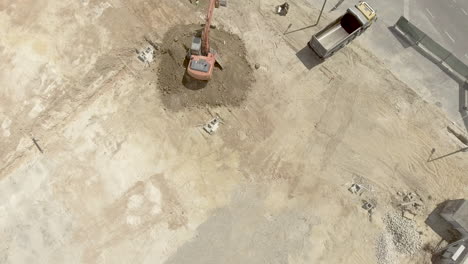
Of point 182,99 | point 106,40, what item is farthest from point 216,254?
point 106,40

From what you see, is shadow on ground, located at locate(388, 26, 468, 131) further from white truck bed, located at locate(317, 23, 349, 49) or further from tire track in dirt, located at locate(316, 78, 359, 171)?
tire track in dirt, located at locate(316, 78, 359, 171)

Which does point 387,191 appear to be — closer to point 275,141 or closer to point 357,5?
point 275,141

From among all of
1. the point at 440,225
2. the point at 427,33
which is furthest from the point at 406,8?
the point at 440,225

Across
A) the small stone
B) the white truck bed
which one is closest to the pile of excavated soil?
the white truck bed

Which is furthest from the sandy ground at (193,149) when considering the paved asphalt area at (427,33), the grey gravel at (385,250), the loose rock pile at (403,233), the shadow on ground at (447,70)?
the shadow on ground at (447,70)

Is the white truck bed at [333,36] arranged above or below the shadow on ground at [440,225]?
above

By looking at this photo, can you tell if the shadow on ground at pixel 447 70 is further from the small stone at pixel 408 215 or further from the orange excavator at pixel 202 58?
the orange excavator at pixel 202 58
